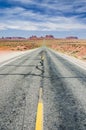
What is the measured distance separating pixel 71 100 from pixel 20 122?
8.80 feet

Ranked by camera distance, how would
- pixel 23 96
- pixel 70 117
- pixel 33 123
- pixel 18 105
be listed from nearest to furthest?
pixel 33 123 < pixel 70 117 < pixel 18 105 < pixel 23 96

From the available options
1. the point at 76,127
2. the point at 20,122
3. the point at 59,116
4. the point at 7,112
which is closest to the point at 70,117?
the point at 59,116

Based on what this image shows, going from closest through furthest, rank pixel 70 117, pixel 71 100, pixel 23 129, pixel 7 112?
1. pixel 23 129
2. pixel 70 117
3. pixel 7 112
4. pixel 71 100

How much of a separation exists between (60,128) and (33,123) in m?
0.71

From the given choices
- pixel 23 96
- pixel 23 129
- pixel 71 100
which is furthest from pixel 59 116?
pixel 23 96

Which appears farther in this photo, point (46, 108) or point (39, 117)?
point (46, 108)

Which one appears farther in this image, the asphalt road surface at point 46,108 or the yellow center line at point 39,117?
the asphalt road surface at point 46,108

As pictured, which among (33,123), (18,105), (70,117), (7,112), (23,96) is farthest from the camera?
(23,96)

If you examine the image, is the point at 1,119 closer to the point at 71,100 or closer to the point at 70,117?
the point at 70,117

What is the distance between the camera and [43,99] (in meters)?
7.94

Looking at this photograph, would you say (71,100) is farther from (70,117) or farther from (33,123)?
(33,123)

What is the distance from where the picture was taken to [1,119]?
18.9ft

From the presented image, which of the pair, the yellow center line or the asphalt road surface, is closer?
the yellow center line

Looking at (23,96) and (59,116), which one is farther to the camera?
(23,96)
